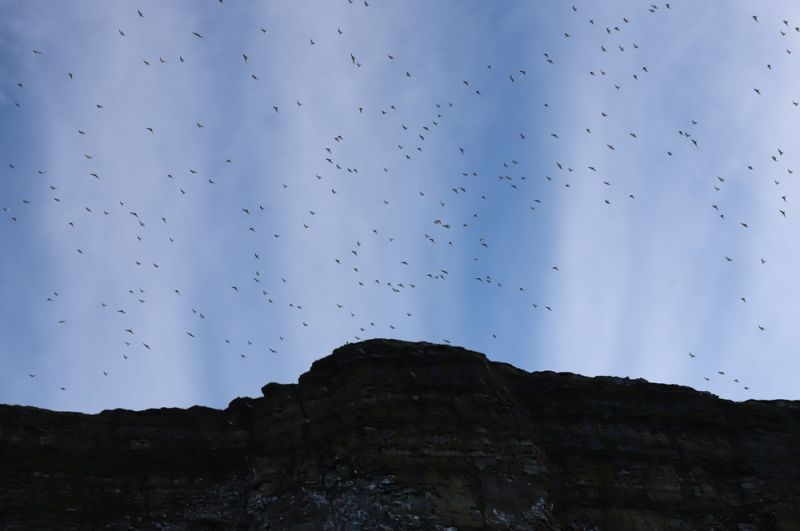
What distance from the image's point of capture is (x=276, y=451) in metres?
46.8

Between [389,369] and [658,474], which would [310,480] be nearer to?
[389,369]

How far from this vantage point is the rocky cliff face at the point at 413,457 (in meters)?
43.0

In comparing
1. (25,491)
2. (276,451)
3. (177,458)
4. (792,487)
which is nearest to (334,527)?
(276,451)

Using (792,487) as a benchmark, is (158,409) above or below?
above

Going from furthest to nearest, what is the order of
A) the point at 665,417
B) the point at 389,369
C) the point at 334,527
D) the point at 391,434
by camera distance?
the point at 665,417
the point at 389,369
the point at 391,434
the point at 334,527

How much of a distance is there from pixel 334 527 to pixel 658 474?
16425 millimetres

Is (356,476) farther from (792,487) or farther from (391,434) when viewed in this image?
(792,487)

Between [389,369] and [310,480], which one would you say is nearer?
[310,480]

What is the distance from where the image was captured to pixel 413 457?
4378 centimetres

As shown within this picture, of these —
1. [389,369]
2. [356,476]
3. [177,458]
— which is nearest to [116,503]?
[177,458]

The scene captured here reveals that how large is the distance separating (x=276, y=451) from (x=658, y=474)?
18251 mm

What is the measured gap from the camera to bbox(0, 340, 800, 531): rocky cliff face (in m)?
43.0

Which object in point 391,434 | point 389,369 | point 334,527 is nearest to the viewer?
point 334,527

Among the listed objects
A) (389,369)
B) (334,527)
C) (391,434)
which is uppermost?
(389,369)
